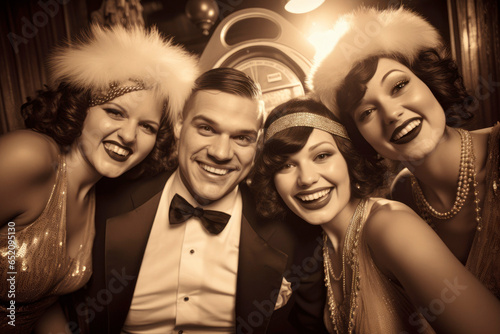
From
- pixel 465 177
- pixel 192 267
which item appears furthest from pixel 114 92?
pixel 465 177

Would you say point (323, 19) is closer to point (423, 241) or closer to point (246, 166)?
point (246, 166)

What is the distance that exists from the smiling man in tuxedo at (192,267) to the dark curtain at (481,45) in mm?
759

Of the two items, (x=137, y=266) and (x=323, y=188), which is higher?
(x=323, y=188)

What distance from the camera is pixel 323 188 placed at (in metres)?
0.99

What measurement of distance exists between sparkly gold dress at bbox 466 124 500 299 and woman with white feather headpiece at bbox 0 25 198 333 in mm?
1034

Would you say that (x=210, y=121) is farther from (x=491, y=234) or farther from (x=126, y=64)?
(x=491, y=234)

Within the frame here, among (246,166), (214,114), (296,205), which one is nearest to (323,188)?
(296,205)

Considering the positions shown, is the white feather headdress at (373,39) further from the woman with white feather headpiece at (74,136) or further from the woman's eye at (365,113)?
the woman with white feather headpiece at (74,136)

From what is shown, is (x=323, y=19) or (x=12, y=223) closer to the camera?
(x=12, y=223)

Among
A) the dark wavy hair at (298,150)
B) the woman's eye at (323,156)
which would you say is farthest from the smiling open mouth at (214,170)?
the woman's eye at (323,156)

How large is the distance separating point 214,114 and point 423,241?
29.9 inches

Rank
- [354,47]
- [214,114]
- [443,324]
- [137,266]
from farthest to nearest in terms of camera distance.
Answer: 1. [137,266]
2. [214,114]
3. [354,47]
4. [443,324]

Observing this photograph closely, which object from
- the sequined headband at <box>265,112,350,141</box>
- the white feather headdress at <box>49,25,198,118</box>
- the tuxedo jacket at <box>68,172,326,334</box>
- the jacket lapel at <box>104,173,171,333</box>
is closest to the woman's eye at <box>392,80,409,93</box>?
the sequined headband at <box>265,112,350,141</box>

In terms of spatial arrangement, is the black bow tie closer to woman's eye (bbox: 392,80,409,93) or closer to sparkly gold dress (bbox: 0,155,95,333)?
sparkly gold dress (bbox: 0,155,95,333)
